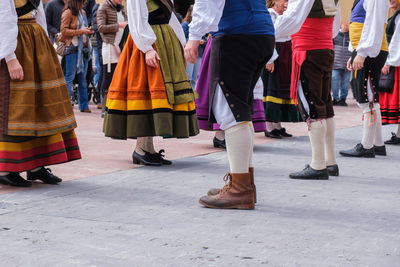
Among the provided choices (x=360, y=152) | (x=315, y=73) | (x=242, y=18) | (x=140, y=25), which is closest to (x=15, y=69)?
(x=140, y=25)

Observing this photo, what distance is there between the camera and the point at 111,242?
11.6 feet

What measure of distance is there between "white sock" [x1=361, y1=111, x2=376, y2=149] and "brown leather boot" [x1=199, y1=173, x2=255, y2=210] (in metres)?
2.86

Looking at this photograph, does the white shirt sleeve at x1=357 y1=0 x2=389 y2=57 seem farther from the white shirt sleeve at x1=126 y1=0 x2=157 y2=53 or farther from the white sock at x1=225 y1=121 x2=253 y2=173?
the white sock at x1=225 y1=121 x2=253 y2=173

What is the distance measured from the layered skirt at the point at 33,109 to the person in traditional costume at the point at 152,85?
2.55 feet

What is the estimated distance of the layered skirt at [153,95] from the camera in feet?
18.9

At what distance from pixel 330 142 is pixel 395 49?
2498mm

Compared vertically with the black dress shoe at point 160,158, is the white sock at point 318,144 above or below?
above

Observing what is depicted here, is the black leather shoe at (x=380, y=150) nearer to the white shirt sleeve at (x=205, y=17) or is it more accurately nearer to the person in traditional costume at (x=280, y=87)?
the person in traditional costume at (x=280, y=87)

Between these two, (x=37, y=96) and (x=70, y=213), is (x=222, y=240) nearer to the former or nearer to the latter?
(x=70, y=213)

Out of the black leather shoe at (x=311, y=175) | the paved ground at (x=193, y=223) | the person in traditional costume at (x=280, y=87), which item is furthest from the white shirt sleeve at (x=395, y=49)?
the black leather shoe at (x=311, y=175)

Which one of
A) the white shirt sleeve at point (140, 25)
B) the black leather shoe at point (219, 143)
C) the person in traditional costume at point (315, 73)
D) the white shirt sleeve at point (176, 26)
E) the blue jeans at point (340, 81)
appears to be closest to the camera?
the person in traditional costume at point (315, 73)

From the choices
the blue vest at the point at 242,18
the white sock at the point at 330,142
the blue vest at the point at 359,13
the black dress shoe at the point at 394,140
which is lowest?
the black dress shoe at the point at 394,140

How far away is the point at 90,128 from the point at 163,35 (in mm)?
3710

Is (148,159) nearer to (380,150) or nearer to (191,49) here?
(191,49)
